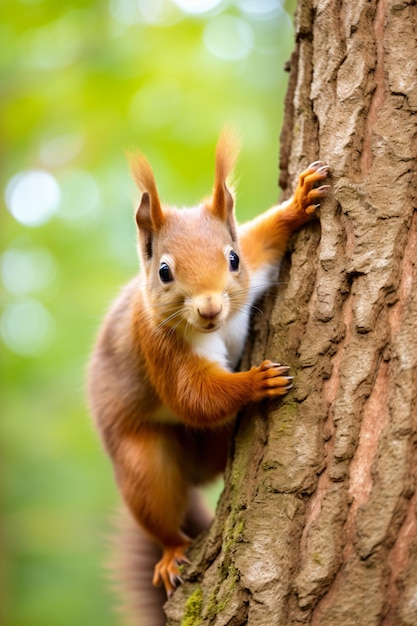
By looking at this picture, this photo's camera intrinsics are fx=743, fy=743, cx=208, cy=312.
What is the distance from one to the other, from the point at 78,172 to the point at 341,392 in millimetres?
4387

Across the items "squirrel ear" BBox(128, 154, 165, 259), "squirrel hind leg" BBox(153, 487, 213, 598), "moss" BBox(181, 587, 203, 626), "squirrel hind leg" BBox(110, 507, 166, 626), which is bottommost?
"squirrel hind leg" BBox(110, 507, 166, 626)

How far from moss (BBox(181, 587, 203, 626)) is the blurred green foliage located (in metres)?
2.92

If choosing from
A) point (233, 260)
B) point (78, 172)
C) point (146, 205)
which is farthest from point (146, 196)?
point (78, 172)

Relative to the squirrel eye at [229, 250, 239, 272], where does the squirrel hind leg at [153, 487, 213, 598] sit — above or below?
below

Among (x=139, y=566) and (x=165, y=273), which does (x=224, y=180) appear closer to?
(x=165, y=273)

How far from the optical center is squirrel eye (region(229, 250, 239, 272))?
291cm

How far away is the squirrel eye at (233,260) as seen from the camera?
291 centimetres

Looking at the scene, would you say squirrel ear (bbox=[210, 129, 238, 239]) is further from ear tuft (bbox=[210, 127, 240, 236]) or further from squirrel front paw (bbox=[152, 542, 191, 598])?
squirrel front paw (bbox=[152, 542, 191, 598])

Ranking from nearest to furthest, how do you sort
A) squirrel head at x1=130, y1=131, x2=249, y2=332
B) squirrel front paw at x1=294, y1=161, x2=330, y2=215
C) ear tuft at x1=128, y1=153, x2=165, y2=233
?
1. squirrel front paw at x1=294, y1=161, x2=330, y2=215
2. squirrel head at x1=130, y1=131, x2=249, y2=332
3. ear tuft at x1=128, y1=153, x2=165, y2=233

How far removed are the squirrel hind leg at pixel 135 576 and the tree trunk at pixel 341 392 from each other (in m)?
0.83

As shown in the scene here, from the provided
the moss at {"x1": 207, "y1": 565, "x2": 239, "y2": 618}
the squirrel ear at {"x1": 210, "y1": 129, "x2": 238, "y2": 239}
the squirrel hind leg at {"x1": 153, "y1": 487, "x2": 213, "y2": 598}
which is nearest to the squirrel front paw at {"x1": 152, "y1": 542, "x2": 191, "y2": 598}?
the squirrel hind leg at {"x1": 153, "y1": 487, "x2": 213, "y2": 598}

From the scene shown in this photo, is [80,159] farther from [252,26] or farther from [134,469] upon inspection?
[134,469]

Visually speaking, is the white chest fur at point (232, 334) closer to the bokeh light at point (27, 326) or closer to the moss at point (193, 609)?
the moss at point (193, 609)

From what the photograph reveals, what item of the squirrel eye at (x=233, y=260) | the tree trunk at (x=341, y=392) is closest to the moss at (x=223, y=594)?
the tree trunk at (x=341, y=392)
